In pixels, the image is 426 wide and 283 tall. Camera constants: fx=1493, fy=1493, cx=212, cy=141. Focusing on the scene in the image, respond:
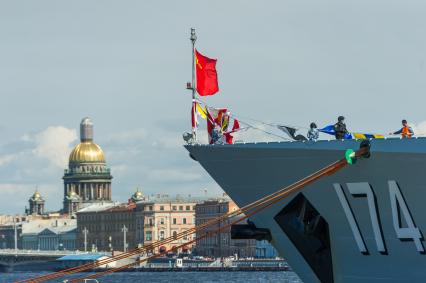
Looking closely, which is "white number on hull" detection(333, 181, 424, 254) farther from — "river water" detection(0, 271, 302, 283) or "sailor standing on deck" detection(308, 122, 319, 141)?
"river water" detection(0, 271, 302, 283)

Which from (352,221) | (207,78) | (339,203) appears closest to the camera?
(352,221)

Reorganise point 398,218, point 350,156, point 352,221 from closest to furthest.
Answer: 1. point 398,218
2. point 350,156
3. point 352,221

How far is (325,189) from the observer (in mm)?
33438

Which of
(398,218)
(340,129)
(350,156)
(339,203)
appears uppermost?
(340,129)

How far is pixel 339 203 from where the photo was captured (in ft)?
109

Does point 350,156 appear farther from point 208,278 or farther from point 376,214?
point 208,278

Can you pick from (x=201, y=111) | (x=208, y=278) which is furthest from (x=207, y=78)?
(x=208, y=278)

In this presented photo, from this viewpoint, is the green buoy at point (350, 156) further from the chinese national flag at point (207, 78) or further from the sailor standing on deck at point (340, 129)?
the chinese national flag at point (207, 78)

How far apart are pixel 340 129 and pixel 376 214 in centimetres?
240

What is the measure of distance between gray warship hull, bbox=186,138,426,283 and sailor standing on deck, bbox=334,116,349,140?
779 millimetres

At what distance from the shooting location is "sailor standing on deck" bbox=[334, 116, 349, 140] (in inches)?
1329

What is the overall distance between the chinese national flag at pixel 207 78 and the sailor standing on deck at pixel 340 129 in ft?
9.65

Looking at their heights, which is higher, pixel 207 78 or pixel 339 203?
pixel 207 78

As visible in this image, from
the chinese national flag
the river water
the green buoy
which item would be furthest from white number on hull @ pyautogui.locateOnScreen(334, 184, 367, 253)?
the river water
